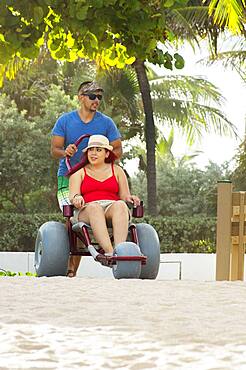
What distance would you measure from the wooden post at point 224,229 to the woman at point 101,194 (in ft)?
3.50

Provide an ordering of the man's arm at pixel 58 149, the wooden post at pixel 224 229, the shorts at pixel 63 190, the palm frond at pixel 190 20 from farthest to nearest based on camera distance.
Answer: the palm frond at pixel 190 20 < the wooden post at pixel 224 229 < the shorts at pixel 63 190 < the man's arm at pixel 58 149

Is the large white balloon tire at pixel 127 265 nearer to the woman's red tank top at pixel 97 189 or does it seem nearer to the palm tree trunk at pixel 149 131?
the woman's red tank top at pixel 97 189

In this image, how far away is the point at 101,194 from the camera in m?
6.70

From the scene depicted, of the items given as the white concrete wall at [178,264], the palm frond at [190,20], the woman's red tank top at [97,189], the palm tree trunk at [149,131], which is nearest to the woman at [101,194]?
the woman's red tank top at [97,189]

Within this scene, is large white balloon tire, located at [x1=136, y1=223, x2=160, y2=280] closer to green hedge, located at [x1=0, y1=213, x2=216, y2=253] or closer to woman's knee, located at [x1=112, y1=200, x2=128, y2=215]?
woman's knee, located at [x1=112, y1=200, x2=128, y2=215]

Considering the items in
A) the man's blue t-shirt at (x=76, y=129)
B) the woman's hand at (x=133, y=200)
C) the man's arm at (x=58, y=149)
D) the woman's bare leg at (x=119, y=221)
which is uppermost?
the man's blue t-shirt at (x=76, y=129)

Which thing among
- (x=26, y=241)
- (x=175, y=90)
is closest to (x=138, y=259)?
(x=26, y=241)

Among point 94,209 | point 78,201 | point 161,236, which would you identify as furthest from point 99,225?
point 161,236

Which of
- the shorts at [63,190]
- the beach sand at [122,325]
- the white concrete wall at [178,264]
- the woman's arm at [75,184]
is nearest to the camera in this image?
the beach sand at [122,325]

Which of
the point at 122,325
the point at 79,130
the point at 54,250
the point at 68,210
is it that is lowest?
the point at 122,325

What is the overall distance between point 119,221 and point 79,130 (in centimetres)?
100

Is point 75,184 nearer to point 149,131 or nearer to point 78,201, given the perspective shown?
point 78,201

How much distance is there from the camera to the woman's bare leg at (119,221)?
6.39 metres

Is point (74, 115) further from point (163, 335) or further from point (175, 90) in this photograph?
point (175, 90)
